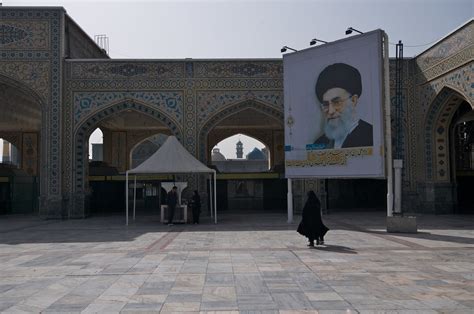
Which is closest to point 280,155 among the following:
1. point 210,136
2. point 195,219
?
point 210,136

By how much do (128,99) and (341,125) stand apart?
834cm

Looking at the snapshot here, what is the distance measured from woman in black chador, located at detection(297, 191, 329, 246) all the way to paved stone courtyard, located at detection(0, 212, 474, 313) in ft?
1.20

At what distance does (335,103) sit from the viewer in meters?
13.0

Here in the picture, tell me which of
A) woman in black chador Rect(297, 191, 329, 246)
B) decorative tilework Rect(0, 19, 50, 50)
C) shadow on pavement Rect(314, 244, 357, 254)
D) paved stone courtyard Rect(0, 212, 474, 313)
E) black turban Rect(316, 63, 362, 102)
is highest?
decorative tilework Rect(0, 19, 50, 50)

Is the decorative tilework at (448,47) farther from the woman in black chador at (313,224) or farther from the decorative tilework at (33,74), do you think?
the decorative tilework at (33,74)

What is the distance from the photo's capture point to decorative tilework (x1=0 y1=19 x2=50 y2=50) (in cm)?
1655

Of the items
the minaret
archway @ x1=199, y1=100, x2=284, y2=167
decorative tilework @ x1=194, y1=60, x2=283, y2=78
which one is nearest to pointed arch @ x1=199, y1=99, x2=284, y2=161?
decorative tilework @ x1=194, y1=60, x2=283, y2=78

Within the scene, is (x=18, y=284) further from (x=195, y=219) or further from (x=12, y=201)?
(x=12, y=201)

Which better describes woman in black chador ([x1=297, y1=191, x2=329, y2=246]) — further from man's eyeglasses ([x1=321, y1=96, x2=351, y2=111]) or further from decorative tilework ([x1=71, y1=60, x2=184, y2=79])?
decorative tilework ([x1=71, y1=60, x2=184, y2=79])

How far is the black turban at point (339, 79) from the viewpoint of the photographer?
12445mm

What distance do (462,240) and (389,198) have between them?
2.23 metres

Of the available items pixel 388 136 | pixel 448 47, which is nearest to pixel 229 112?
pixel 388 136

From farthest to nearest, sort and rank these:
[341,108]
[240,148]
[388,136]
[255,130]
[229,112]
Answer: [240,148] → [255,130] → [229,112] → [341,108] → [388,136]

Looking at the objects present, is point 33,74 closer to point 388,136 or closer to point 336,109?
point 336,109
